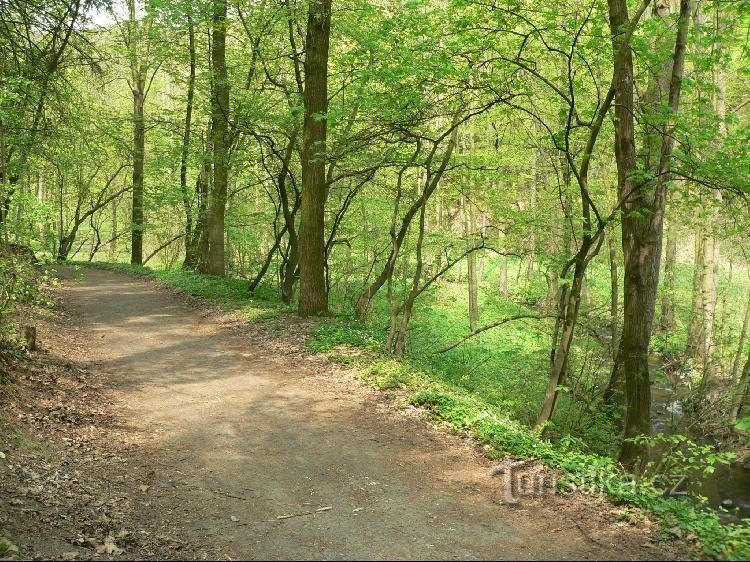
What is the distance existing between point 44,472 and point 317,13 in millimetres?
9979

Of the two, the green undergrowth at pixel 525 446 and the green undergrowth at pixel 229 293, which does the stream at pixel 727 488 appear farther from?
the green undergrowth at pixel 229 293

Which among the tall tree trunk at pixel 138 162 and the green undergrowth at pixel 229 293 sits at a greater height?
the tall tree trunk at pixel 138 162

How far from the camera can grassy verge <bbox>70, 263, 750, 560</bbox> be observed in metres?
4.89

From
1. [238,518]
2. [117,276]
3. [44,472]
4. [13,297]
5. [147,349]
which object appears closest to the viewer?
[238,518]

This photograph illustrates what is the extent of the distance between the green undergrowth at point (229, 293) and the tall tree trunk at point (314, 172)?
4.11 ft

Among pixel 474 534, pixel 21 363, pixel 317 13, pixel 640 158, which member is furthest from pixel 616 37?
pixel 21 363

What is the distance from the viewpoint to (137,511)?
5.30 meters

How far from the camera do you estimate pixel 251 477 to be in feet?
19.8

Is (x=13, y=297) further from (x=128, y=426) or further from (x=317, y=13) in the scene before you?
(x=317, y=13)

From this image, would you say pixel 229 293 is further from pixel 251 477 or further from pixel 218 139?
pixel 251 477

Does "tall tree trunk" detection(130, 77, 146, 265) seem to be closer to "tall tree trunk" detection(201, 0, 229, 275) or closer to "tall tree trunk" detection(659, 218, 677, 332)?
"tall tree trunk" detection(201, 0, 229, 275)

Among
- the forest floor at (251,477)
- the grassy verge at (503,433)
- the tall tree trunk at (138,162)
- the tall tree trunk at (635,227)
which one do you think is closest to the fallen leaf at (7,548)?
the forest floor at (251,477)

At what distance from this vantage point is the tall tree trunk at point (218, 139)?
1605 cm

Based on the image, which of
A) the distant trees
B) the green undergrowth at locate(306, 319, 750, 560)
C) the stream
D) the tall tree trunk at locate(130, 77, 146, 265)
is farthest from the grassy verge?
the tall tree trunk at locate(130, 77, 146, 265)
